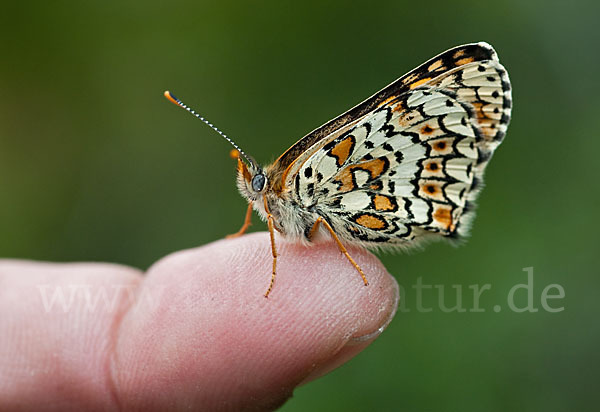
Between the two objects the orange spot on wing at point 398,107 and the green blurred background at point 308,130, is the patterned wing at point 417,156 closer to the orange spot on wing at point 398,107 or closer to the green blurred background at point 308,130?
the orange spot on wing at point 398,107

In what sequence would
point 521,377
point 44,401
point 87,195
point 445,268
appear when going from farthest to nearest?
point 87,195 < point 445,268 < point 521,377 < point 44,401

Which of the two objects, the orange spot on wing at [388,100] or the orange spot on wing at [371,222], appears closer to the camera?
the orange spot on wing at [388,100]

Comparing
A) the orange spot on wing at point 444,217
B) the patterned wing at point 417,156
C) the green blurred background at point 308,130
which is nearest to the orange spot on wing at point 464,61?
the patterned wing at point 417,156

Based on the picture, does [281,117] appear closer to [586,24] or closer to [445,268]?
[445,268]

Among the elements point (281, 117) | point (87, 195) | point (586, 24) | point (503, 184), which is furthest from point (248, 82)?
point (586, 24)

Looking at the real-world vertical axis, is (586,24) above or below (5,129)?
below
